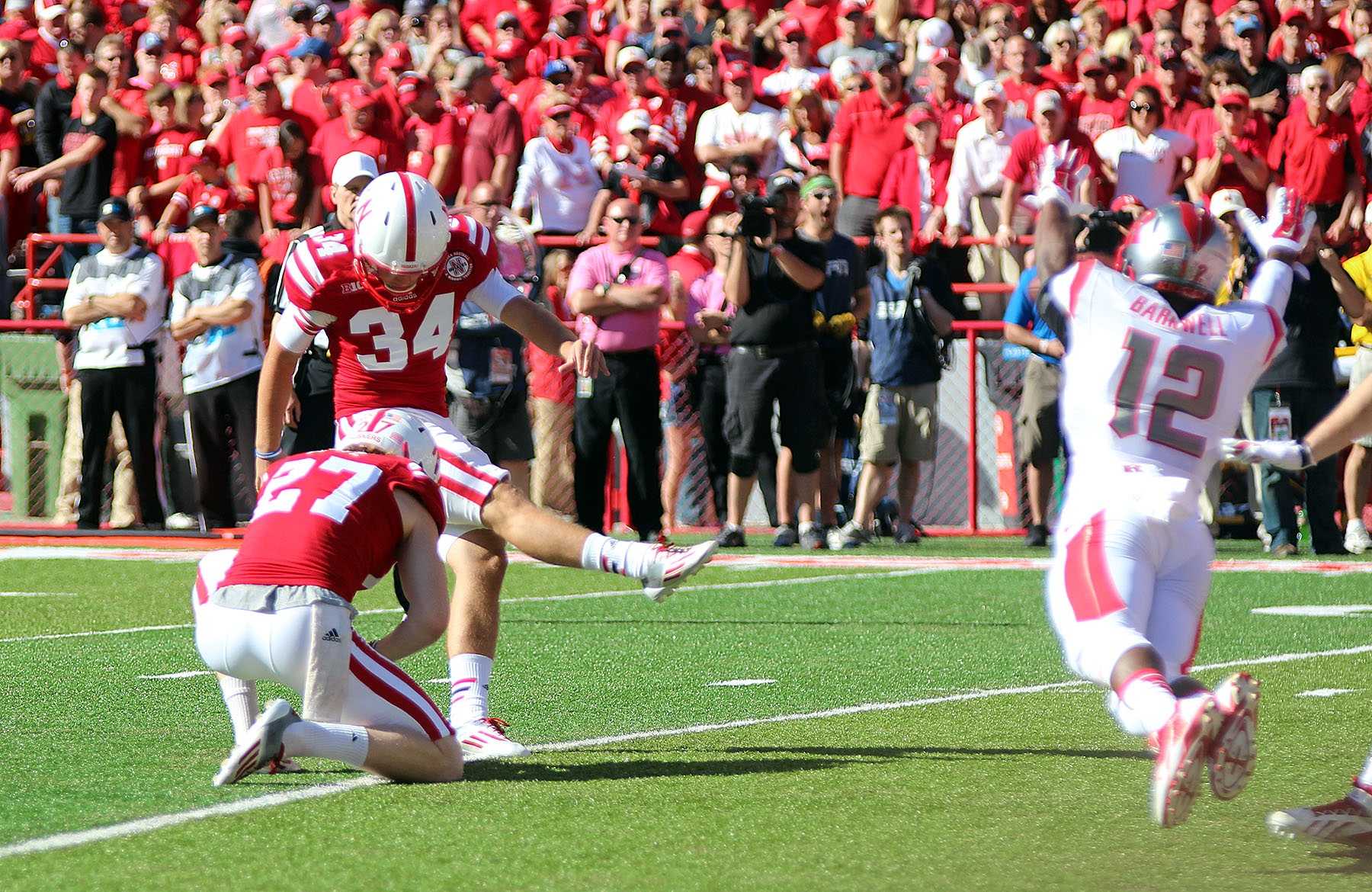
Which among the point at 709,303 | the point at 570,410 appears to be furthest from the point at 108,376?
the point at 709,303

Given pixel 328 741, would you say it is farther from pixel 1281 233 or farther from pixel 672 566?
pixel 1281 233

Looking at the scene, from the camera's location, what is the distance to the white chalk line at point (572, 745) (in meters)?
5.10

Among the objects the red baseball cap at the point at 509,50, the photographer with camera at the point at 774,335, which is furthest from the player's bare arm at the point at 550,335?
the red baseball cap at the point at 509,50

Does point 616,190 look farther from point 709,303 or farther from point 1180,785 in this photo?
point 1180,785

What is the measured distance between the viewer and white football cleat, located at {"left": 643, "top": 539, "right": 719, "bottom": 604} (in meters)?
6.07

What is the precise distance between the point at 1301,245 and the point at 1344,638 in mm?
3567

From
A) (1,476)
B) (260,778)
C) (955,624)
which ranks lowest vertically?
(1,476)

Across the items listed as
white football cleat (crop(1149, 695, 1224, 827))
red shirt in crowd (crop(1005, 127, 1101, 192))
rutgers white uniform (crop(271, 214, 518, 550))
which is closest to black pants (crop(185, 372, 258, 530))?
red shirt in crowd (crop(1005, 127, 1101, 192))

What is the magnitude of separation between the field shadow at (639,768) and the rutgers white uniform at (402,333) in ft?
2.60

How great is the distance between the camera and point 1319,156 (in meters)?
14.4

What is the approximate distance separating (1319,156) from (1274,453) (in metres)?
9.94

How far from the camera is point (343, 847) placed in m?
5.00

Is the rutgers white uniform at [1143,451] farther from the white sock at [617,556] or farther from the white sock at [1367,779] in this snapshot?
the white sock at [617,556]

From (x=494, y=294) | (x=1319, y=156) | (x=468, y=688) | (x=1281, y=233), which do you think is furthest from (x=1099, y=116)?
(x=468, y=688)
